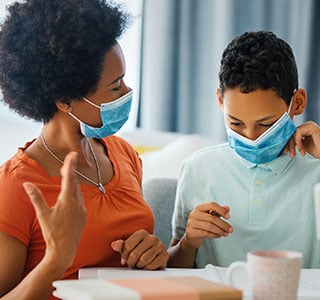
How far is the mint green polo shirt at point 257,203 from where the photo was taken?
1.75 meters

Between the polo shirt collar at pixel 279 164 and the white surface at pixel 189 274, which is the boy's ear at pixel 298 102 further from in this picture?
the white surface at pixel 189 274

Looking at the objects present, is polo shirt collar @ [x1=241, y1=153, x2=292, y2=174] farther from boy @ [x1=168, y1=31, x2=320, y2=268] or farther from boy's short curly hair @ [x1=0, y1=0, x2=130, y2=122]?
boy's short curly hair @ [x1=0, y1=0, x2=130, y2=122]

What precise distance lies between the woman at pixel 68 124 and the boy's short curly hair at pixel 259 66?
0.23 metres

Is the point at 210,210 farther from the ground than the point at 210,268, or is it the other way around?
the point at 210,210

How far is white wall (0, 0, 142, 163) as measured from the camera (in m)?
3.37

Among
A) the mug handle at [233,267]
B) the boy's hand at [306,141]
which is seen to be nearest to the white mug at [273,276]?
the mug handle at [233,267]

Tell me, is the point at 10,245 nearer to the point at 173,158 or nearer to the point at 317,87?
the point at 173,158

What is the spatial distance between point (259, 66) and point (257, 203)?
0.31m

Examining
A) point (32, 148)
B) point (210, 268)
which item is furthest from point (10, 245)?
point (210, 268)

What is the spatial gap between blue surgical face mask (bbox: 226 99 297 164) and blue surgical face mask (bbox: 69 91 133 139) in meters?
0.23

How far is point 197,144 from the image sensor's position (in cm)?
285

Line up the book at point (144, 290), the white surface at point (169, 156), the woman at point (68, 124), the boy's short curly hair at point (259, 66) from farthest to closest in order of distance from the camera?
the white surface at point (169, 156), the boy's short curly hair at point (259, 66), the woman at point (68, 124), the book at point (144, 290)

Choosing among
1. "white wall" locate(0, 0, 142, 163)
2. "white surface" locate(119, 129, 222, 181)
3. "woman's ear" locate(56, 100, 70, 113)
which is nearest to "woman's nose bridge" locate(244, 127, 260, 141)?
"woman's ear" locate(56, 100, 70, 113)

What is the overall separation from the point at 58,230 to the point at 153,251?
387 millimetres
